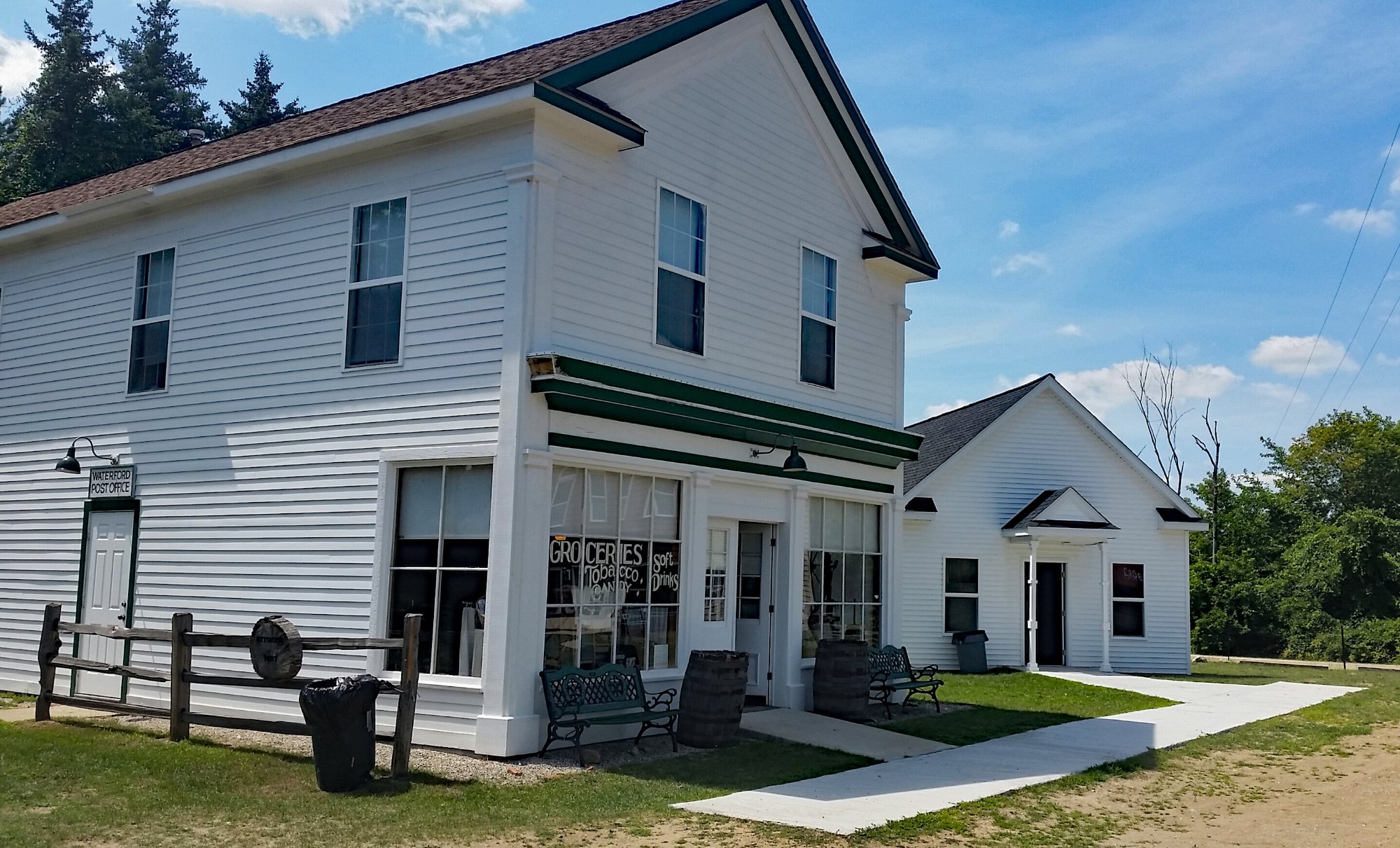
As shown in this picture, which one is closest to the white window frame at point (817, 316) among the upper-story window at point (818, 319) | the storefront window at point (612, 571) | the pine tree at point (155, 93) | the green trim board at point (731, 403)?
the upper-story window at point (818, 319)

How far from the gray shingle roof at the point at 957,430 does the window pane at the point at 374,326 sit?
14.5m

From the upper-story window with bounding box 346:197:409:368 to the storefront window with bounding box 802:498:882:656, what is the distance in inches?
235

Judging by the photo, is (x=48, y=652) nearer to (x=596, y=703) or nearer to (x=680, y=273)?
(x=596, y=703)

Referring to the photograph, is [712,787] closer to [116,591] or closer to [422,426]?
[422,426]

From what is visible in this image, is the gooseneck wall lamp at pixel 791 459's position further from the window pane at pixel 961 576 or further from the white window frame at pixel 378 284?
the window pane at pixel 961 576

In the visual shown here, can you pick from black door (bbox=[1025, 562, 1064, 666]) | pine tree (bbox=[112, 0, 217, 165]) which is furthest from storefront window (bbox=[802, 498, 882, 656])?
pine tree (bbox=[112, 0, 217, 165])

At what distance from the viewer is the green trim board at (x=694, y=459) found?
12070 mm

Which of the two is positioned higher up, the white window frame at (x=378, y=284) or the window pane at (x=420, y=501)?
the white window frame at (x=378, y=284)

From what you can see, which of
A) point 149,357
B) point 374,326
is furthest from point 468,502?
point 149,357

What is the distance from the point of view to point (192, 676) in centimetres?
1209

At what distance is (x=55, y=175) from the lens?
40812mm

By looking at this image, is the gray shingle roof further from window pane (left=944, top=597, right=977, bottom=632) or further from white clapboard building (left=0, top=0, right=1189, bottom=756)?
white clapboard building (left=0, top=0, right=1189, bottom=756)

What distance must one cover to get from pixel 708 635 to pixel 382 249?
5573mm

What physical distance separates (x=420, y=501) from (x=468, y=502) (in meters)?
0.64
